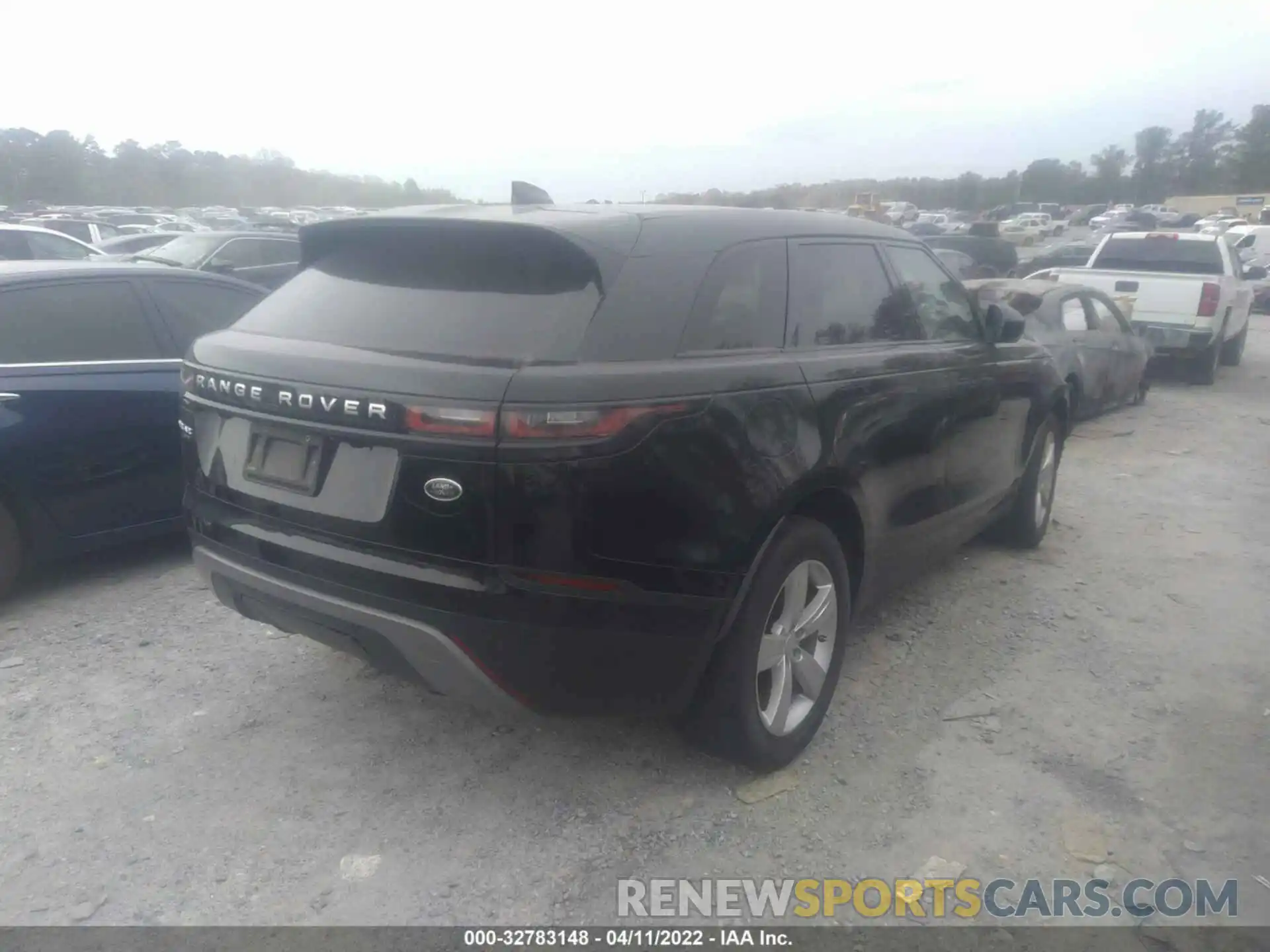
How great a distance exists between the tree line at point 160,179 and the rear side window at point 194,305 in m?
35.0

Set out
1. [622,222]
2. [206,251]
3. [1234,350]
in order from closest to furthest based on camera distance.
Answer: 1. [622,222]
2. [206,251]
3. [1234,350]

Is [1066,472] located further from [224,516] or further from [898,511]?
[224,516]

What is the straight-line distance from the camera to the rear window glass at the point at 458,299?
2.72 m

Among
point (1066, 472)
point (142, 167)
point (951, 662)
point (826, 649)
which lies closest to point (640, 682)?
point (826, 649)

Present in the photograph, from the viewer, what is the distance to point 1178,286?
11.6 metres

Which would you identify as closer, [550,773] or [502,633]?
[502,633]

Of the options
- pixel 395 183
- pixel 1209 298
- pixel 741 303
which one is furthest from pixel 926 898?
pixel 395 183

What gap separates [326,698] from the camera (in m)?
3.79

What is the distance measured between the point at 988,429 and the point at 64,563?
4.68 metres

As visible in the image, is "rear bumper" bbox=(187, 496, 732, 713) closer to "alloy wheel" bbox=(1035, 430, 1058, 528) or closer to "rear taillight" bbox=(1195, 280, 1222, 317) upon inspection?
"alloy wheel" bbox=(1035, 430, 1058, 528)

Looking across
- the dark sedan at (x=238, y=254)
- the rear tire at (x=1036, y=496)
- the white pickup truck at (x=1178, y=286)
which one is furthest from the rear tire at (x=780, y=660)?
the dark sedan at (x=238, y=254)

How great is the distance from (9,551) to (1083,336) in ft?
27.6

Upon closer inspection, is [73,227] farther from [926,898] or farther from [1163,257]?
[926,898]

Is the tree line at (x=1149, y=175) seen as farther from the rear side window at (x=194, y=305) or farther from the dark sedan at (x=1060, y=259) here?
the rear side window at (x=194, y=305)
